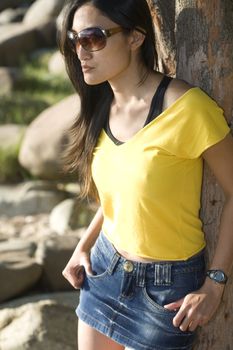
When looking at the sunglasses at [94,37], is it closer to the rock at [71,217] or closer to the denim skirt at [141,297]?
the denim skirt at [141,297]

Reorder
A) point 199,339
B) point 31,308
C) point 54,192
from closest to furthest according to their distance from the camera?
point 199,339 → point 31,308 → point 54,192

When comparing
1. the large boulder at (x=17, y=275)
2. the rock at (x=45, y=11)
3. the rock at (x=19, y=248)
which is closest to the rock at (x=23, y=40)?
the rock at (x=45, y=11)

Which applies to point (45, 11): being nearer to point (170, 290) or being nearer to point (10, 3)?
point (10, 3)

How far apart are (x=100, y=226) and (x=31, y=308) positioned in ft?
5.03

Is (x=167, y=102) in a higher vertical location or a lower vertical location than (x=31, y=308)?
higher

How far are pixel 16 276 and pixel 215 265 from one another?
3.49 m

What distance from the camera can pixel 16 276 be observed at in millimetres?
5938

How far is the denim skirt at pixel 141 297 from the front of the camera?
262 cm

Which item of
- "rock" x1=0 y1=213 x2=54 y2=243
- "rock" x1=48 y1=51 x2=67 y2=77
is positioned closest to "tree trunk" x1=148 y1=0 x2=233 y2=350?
"rock" x1=0 y1=213 x2=54 y2=243

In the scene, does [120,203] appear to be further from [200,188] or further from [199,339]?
[199,339]

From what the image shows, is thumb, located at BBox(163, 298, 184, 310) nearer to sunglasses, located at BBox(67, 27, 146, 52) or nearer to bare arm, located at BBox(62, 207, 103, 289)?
bare arm, located at BBox(62, 207, 103, 289)

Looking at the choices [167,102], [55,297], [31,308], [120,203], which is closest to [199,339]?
[120,203]

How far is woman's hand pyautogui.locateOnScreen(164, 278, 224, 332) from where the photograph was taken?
8.48 ft

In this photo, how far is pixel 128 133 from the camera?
2.67 metres
